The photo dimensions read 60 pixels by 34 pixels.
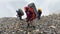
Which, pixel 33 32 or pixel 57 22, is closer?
pixel 33 32

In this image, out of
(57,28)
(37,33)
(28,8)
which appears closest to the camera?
(37,33)

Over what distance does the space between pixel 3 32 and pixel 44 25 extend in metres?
1.95

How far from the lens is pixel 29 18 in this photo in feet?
32.9

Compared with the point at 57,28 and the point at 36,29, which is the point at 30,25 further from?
the point at 57,28

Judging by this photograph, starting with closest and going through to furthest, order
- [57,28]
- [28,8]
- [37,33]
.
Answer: [37,33], [57,28], [28,8]

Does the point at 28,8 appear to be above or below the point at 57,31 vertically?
above

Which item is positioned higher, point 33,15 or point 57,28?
point 33,15

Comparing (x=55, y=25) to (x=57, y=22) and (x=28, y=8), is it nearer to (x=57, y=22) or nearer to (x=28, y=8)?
(x=57, y=22)

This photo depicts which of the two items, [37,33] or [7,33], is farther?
[7,33]

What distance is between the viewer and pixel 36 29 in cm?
959

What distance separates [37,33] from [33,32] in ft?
0.82

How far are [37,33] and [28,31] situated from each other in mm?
592

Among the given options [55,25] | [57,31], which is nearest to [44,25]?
[55,25]

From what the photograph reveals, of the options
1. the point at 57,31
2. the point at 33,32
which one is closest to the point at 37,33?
the point at 33,32
